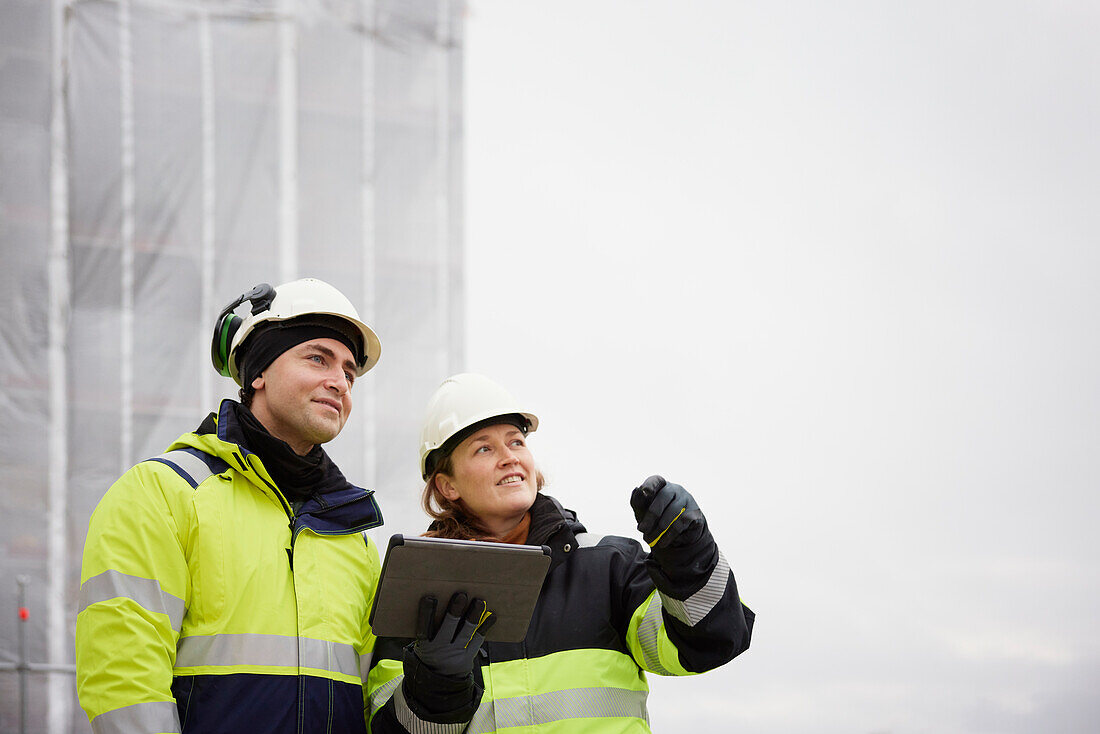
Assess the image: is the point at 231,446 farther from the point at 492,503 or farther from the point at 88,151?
the point at 88,151

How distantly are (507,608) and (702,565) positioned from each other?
471mm

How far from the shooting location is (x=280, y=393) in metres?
2.81

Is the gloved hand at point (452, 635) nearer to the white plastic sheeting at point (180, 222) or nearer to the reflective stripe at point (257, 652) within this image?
the reflective stripe at point (257, 652)

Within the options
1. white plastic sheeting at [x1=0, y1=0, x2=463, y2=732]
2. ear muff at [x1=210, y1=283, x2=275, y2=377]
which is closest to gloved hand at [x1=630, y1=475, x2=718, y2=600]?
ear muff at [x1=210, y1=283, x2=275, y2=377]

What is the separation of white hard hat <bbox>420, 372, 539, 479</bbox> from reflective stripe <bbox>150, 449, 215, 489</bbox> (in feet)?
2.08

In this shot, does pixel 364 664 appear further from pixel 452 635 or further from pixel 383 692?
pixel 452 635

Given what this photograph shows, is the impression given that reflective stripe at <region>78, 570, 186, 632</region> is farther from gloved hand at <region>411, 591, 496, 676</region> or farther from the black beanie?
the black beanie

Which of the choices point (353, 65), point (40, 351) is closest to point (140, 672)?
point (40, 351)

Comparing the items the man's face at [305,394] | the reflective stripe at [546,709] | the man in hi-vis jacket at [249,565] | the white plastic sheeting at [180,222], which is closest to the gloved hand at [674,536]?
the reflective stripe at [546,709]

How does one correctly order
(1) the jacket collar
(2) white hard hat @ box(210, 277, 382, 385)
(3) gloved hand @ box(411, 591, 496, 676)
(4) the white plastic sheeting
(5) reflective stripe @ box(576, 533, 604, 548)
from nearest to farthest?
(3) gloved hand @ box(411, 591, 496, 676)
(1) the jacket collar
(5) reflective stripe @ box(576, 533, 604, 548)
(2) white hard hat @ box(210, 277, 382, 385)
(4) the white plastic sheeting

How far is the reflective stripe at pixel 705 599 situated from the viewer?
7.79ft

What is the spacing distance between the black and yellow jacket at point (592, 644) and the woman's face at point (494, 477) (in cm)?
10

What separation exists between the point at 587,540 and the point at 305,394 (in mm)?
870

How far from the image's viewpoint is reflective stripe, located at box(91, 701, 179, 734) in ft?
7.09
